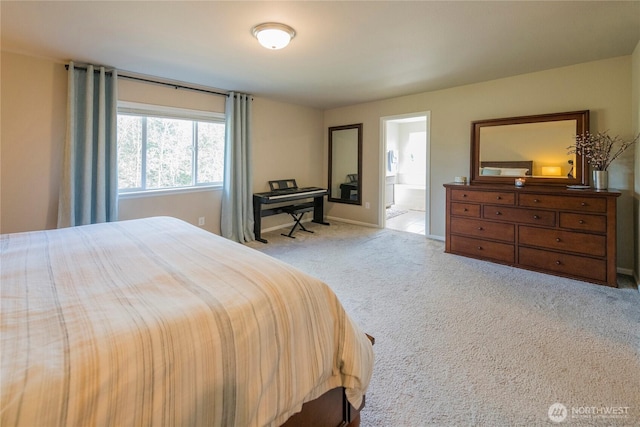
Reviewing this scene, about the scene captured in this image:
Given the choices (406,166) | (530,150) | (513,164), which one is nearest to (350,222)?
(513,164)

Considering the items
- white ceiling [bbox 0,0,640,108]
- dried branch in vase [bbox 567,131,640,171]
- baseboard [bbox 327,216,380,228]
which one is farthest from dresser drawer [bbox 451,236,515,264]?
white ceiling [bbox 0,0,640,108]

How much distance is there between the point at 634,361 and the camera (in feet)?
5.86

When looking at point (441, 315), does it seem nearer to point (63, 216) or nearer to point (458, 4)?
point (458, 4)

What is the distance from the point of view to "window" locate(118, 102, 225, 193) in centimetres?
369

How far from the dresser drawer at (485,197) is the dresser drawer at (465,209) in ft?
0.20

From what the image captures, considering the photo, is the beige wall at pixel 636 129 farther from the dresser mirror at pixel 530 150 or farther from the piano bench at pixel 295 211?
the piano bench at pixel 295 211

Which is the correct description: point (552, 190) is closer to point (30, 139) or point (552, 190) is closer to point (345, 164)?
point (345, 164)

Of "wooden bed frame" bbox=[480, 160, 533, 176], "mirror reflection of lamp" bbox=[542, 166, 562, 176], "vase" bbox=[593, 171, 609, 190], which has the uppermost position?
"wooden bed frame" bbox=[480, 160, 533, 176]

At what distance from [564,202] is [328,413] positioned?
126 inches

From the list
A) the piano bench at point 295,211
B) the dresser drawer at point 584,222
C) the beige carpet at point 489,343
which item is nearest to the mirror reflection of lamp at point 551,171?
the dresser drawer at point 584,222

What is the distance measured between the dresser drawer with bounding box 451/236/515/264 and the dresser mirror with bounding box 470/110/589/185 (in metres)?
0.88

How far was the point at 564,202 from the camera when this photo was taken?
3.06m

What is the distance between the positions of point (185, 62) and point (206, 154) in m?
1.45

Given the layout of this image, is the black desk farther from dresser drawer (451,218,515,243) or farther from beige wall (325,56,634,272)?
dresser drawer (451,218,515,243)
